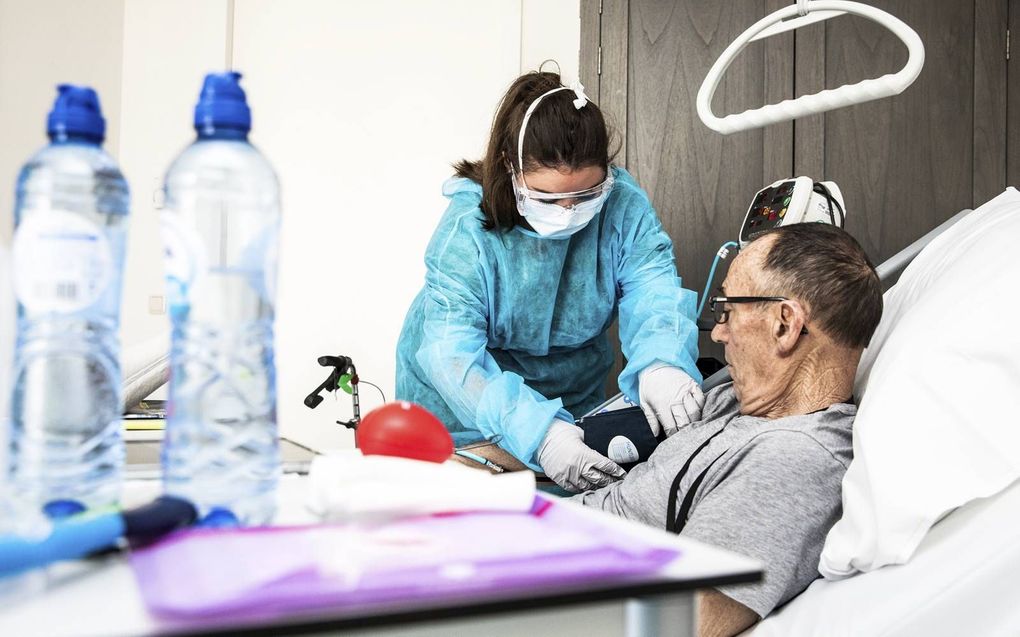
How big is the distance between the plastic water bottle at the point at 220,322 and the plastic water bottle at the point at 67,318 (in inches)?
1.6

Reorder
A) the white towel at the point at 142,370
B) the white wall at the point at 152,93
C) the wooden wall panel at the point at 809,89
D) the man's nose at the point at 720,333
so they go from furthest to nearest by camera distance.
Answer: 1. the white wall at the point at 152,93
2. the wooden wall panel at the point at 809,89
3. the man's nose at the point at 720,333
4. the white towel at the point at 142,370

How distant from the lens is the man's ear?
4.59 feet

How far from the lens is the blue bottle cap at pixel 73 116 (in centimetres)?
57

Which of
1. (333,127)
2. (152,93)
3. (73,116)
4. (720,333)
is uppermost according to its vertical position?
(152,93)

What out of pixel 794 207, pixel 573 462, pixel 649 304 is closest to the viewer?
pixel 573 462

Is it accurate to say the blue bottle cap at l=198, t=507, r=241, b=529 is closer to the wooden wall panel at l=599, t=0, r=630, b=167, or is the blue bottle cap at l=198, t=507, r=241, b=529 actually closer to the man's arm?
the man's arm

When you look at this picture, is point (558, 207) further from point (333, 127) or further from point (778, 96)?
point (333, 127)

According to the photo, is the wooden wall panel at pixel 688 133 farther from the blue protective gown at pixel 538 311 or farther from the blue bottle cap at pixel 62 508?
the blue bottle cap at pixel 62 508

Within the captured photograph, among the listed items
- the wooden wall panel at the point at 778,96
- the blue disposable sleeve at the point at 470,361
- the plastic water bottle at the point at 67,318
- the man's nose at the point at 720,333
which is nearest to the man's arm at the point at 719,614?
the man's nose at the point at 720,333

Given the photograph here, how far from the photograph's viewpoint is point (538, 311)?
1984 millimetres

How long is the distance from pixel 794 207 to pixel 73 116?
150 centimetres

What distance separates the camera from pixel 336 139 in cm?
380

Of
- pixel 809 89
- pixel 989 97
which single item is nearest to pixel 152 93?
pixel 809 89

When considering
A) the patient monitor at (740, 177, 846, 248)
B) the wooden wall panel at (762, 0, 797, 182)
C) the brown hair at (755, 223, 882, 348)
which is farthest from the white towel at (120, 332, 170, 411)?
the wooden wall panel at (762, 0, 797, 182)
